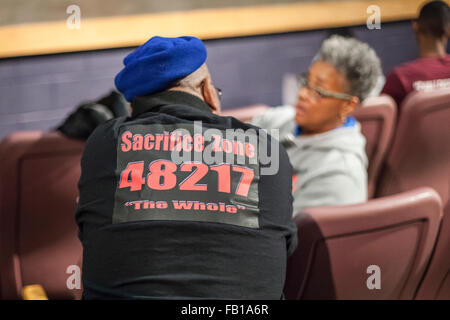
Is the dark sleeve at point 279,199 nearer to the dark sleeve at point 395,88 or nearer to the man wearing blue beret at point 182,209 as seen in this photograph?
the man wearing blue beret at point 182,209

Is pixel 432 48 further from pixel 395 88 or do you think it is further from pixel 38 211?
pixel 38 211

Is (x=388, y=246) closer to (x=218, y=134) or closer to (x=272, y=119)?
(x=218, y=134)

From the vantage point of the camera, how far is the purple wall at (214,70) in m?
2.15

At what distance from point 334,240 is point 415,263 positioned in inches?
10.9

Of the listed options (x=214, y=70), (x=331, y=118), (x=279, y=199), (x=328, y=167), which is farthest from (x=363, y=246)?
(x=214, y=70)

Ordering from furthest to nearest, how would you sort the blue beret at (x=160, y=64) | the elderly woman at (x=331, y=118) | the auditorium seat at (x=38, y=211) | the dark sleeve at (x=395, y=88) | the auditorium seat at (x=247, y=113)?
1. the dark sleeve at (x=395, y=88)
2. the auditorium seat at (x=247, y=113)
3. the elderly woman at (x=331, y=118)
4. the auditorium seat at (x=38, y=211)
5. the blue beret at (x=160, y=64)

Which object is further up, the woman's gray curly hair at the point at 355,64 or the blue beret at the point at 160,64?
the woman's gray curly hair at the point at 355,64

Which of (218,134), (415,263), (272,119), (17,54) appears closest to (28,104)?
(17,54)

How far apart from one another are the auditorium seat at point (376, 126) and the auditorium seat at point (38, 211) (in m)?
0.91

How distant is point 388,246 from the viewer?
3.73 feet

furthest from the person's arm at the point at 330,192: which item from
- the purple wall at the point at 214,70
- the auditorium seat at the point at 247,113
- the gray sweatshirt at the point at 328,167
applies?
the purple wall at the point at 214,70

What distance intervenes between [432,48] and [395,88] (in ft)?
0.60

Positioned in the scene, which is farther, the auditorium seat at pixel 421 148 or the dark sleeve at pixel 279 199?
the auditorium seat at pixel 421 148

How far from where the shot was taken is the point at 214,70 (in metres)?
2.42
